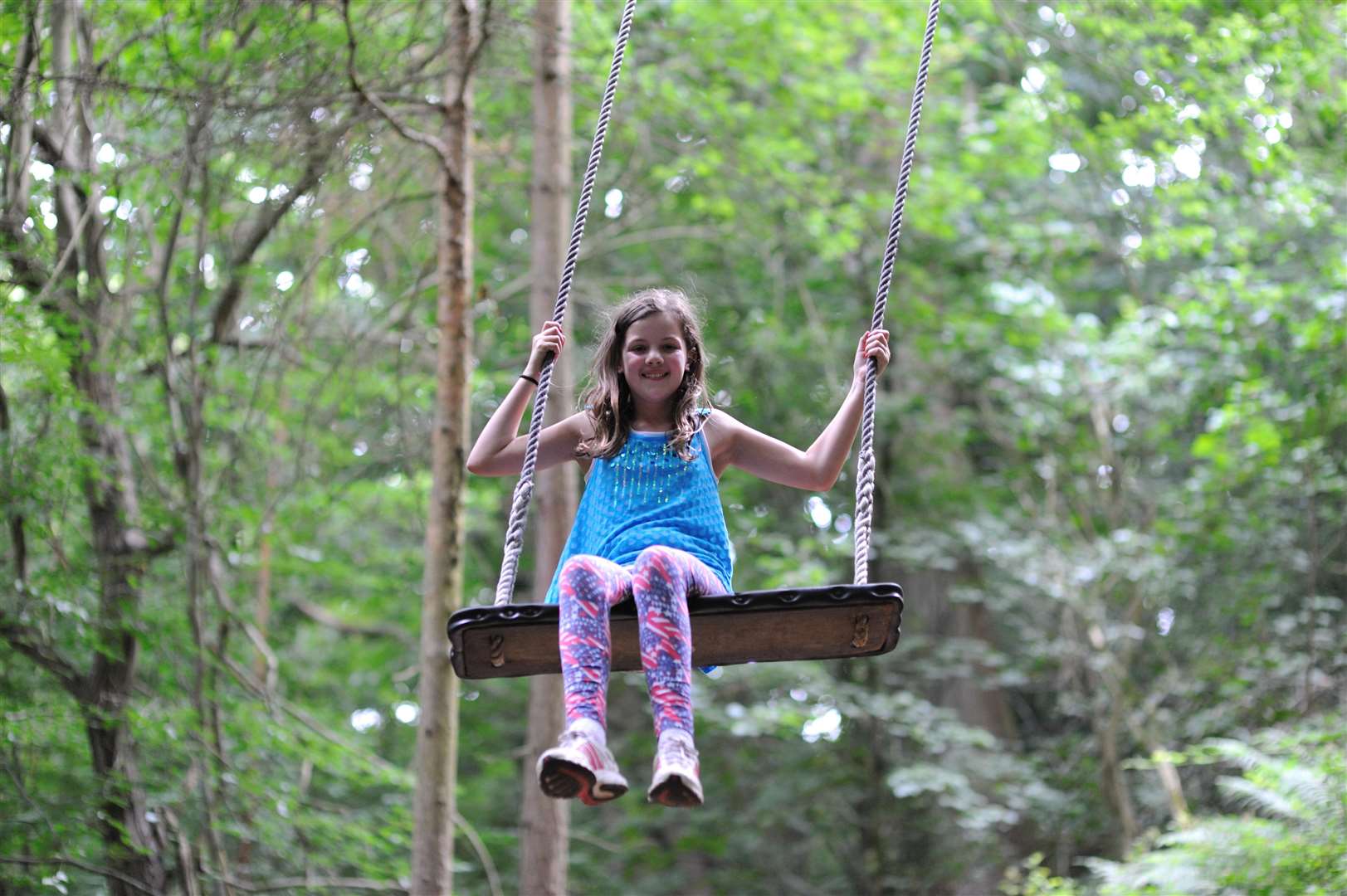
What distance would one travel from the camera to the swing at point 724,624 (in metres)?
3.03

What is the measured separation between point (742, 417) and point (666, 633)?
7498mm

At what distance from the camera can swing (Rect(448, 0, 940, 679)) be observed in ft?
9.93

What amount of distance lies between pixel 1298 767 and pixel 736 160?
4924 mm

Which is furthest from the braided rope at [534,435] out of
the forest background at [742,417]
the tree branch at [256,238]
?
the tree branch at [256,238]

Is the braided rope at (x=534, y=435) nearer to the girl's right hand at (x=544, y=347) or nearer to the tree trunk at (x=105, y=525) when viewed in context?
the girl's right hand at (x=544, y=347)

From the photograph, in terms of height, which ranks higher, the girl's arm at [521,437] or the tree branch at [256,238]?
the tree branch at [256,238]

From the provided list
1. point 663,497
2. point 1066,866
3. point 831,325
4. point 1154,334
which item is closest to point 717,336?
point 831,325

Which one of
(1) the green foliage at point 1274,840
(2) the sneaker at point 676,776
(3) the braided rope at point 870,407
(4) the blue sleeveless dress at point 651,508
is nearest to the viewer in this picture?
(2) the sneaker at point 676,776

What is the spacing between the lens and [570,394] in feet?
23.4

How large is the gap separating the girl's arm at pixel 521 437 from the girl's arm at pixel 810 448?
37 centimetres

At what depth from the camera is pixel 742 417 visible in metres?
10.5

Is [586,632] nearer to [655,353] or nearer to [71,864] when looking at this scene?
[655,353]

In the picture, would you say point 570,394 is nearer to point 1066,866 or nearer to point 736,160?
point 736,160

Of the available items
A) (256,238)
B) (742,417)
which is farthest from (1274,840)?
(256,238)
